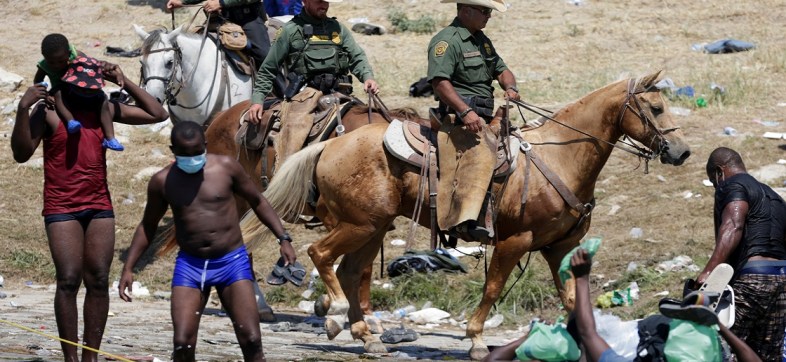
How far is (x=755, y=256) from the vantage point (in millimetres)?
7824

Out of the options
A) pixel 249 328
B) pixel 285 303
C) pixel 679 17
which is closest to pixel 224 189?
pixel 249 328

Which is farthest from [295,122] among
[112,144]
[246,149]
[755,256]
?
[755,256]

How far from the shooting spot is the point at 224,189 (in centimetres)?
723

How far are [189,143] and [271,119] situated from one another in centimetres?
443

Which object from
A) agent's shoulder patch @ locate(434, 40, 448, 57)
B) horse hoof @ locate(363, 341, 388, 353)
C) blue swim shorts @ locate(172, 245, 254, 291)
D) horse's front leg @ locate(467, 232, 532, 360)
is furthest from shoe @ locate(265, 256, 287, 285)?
blue swim shorts @ locate(172, 245, 254, 291)

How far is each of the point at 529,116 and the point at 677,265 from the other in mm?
5358

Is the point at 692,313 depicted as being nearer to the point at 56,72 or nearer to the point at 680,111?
the point at 56,72

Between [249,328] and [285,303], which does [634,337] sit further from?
[285,303]

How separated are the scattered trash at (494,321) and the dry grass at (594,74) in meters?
0.70

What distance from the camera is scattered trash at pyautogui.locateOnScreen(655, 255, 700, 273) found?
1201cm

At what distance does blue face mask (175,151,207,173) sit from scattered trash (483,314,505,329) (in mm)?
4973

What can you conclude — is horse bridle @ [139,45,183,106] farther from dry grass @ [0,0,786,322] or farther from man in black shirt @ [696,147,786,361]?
man in black shirt @ [696,147,786,361]

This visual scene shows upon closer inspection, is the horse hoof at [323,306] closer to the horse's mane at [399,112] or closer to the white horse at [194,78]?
the horse's mane at [399,112]

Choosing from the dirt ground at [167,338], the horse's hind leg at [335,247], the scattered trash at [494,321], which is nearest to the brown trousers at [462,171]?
the horse's hind leg at [335,247]
